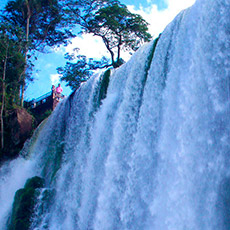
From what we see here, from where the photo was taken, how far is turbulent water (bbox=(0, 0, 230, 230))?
184 inches

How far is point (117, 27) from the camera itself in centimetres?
1716

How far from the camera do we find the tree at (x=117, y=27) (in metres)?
16.9

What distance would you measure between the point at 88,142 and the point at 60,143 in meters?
2.27

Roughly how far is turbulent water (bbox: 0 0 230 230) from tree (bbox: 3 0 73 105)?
9856 millimetres

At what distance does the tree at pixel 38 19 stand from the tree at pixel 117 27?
1.72 metres

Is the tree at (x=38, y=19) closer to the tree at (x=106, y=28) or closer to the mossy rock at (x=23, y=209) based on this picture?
the tree at (x=106, y=28)

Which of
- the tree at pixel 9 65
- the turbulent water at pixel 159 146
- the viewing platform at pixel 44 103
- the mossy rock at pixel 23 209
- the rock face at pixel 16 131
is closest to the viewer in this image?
the turbulent water at pixel 159 146

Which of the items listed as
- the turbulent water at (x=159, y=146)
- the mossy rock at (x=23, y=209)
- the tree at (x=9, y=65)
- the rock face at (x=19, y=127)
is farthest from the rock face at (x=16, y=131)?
the mossy rock at (x=23, y=209)

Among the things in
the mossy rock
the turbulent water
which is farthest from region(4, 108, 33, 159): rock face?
the mossy rock

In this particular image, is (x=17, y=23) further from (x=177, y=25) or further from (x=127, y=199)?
(x=127, y=199)

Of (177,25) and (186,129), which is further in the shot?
(177,25)

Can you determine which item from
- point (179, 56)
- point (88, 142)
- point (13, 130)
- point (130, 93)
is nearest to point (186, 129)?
point (179, 56)

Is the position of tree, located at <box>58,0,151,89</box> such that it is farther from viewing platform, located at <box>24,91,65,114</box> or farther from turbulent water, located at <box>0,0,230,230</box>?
turbulent water, located at <box>0,0,230,230</box>

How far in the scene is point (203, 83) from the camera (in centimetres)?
527
